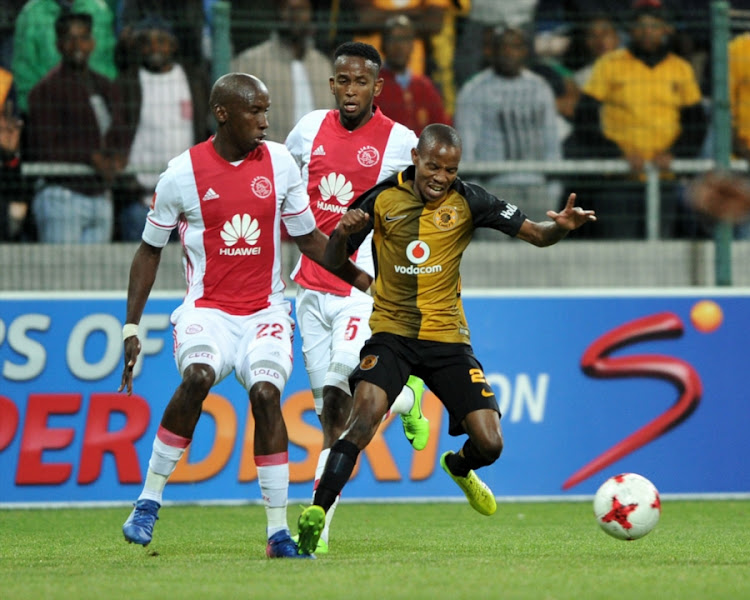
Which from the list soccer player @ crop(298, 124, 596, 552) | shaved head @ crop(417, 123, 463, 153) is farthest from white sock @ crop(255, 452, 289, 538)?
shaved head @ crop(417, 123, 463, 153)

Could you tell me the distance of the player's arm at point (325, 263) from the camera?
275 inches

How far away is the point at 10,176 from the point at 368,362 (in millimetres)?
4846

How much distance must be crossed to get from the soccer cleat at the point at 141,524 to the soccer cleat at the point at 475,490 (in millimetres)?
1572

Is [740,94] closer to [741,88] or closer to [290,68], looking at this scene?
[741,88]

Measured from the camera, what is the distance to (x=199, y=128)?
10742mm

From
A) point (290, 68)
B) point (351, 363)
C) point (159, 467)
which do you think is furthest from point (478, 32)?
point (159, 467)

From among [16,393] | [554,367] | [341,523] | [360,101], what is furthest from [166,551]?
[554,367]

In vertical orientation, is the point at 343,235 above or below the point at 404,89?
below

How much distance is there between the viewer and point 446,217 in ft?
22.5

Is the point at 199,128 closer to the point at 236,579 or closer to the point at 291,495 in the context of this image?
the point at 291,495

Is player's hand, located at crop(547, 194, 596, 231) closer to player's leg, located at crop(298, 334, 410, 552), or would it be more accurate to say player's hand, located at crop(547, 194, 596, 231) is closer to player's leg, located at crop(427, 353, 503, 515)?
player's leg, located at crop(427, 353, 503, 515)

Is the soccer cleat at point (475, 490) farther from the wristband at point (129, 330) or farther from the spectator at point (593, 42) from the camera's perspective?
the spectator at point (593, 42)

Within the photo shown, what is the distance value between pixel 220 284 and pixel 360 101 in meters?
1.48

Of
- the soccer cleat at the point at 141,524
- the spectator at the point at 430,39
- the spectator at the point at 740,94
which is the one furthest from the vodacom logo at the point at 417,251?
the spectator at the point at 740,94
